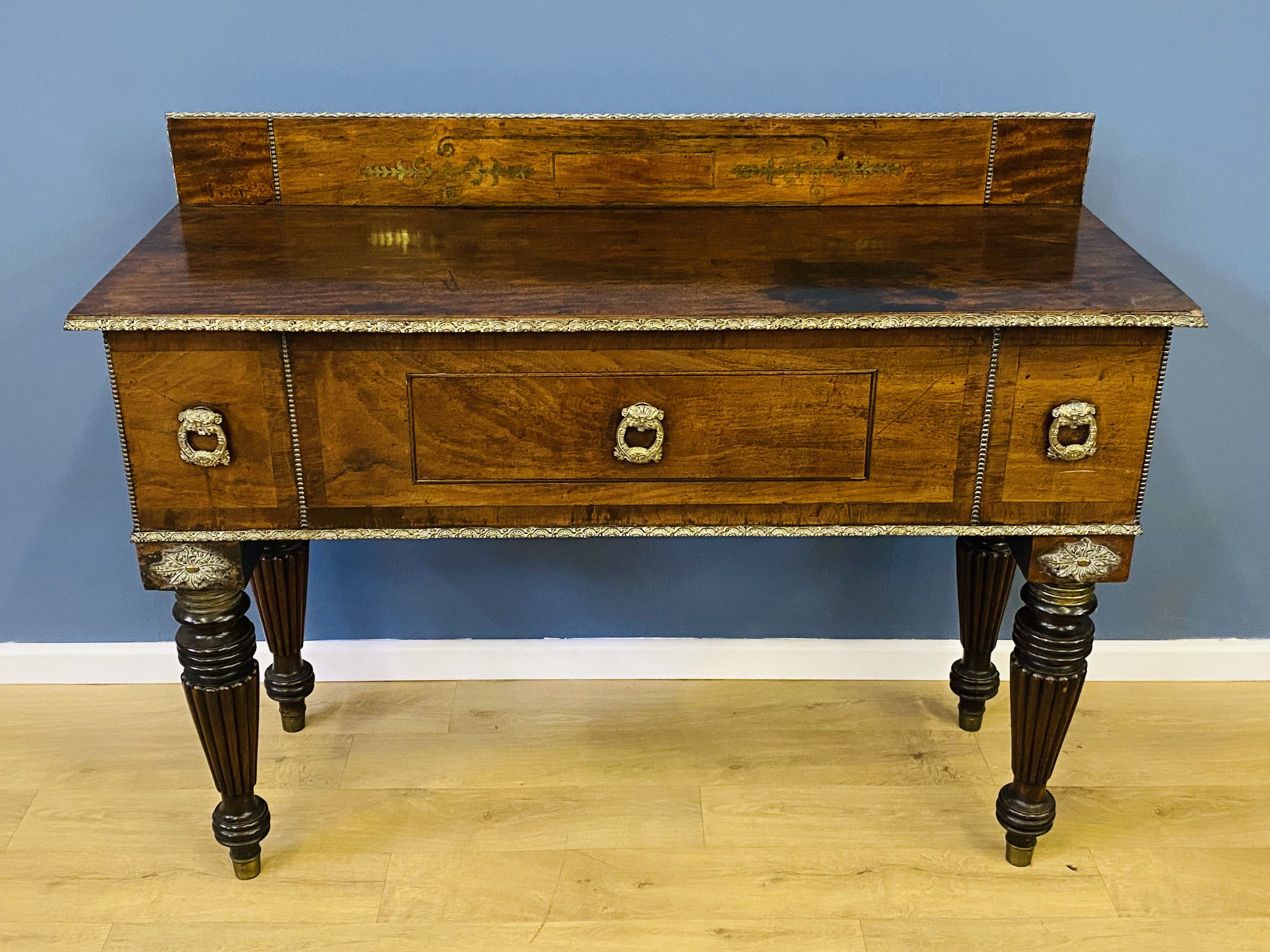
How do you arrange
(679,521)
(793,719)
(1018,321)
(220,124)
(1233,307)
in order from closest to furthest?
(1018,321), (679,521), (220,124), (1233,307), (793,719)

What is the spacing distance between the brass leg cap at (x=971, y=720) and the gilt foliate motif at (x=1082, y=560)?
0.65 meters

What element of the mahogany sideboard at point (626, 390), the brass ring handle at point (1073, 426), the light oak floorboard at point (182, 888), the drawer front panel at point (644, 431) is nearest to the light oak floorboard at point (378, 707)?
the light oak floorboard at point (182, 888)

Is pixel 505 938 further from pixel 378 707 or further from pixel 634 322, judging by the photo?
pixel 634 322

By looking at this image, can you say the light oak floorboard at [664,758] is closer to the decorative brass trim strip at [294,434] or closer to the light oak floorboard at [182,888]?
the light oak floorboard at [182,888]

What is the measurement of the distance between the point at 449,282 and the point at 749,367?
0.37 metres

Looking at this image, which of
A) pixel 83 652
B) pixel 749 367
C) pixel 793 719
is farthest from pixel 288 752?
pixel 749 367

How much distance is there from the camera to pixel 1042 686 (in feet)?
5.78

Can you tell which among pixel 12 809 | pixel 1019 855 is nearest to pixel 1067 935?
pixel 1019 855

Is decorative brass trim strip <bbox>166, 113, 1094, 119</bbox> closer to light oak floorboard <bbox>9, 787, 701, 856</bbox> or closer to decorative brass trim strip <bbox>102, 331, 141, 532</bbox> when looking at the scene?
decorative brass trim strip <bbox>102, 331, 141, 532</bbox>

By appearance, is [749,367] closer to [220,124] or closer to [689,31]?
[689,31]

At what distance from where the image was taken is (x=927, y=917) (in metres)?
1.85

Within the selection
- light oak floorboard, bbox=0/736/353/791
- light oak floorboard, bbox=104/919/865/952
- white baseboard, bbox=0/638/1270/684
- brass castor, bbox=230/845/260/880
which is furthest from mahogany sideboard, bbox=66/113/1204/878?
white baseboard, bbox=0/638/1270/684

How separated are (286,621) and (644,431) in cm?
88

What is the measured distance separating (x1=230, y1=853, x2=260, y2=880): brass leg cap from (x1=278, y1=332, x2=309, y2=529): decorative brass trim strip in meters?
0.59
